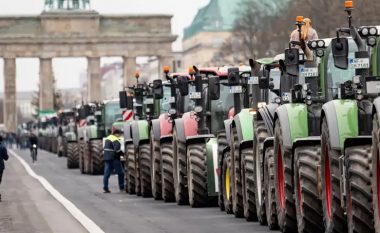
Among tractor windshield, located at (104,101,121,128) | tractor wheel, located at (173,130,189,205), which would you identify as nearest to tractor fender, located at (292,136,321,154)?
tractor wheel, located at (173,130,189,205)

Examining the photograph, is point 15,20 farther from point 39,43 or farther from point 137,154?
point 137,154

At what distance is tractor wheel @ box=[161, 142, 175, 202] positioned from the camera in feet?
92.3

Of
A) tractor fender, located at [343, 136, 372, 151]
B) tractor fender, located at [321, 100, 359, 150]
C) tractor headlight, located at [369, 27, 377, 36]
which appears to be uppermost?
tractor headlight, located at [369, 27, 377, 36]

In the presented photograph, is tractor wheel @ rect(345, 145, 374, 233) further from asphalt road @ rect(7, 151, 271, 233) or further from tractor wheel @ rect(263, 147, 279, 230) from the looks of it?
asphalt road @ rect(7, 151, 271, 233)

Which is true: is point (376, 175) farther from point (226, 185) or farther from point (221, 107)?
point (221, 107)

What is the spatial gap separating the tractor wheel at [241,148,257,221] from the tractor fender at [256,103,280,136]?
73 centimetres

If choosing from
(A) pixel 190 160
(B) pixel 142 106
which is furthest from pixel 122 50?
(A) pixel 190 160

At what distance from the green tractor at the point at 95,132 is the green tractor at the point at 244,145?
21778 millimetres

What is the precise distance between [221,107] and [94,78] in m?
127

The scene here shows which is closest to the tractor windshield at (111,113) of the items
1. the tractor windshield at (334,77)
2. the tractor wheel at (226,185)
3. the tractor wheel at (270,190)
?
the tractor wheel at (226,185)

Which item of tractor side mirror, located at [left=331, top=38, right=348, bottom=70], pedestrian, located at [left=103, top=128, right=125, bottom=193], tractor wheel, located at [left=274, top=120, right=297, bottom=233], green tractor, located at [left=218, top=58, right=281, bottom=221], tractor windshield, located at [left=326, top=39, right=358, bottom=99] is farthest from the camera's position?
pedestrian, located at [left=103, top=128, right=125, bottom=193]

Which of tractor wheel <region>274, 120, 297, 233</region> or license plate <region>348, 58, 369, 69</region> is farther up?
license plate <region>348, 58, 369, 69</region>

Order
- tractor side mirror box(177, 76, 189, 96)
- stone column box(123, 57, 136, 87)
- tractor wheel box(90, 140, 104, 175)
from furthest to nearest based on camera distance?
stone column box(123, 57, 136, 87) → tractor wheel box(90, 140, 104, 175) → tractor side mirror box(177, 76, 189, 96)

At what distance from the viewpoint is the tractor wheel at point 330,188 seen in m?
16.5
